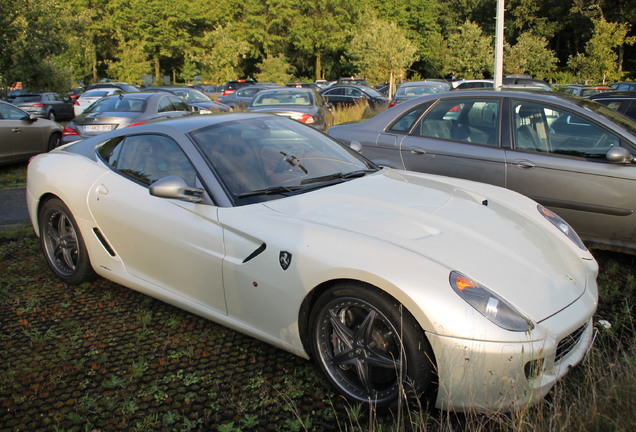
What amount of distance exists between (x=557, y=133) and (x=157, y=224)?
3679 mm

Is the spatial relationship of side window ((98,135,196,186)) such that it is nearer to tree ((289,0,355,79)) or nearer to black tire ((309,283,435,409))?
black tire ((309,283,435,409))

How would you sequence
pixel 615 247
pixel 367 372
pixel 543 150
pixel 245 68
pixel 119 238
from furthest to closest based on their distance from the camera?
1. pixel 245 68
2. pixel 543 150
3. pixel 615 247
4. pixel 119 238
5. pixel 367 372

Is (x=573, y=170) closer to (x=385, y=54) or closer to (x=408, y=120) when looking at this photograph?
(x=408, y=120)

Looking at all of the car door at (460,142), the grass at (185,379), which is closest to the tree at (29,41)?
the grass at (185,379)

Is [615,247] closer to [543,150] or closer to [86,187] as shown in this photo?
[543,150]

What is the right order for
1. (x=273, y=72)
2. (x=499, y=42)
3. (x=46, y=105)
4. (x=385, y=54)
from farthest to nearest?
(x=273, y=72)
(x=385, y=54)
(x=46, y=105)
(x=499, y=42)

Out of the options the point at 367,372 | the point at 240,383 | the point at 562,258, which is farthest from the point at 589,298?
the point at 240,383

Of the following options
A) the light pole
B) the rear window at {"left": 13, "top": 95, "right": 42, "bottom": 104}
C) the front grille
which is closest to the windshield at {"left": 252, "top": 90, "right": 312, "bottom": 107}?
the light pole

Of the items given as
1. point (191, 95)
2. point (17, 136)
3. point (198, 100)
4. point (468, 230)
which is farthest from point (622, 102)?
point (191, 95)

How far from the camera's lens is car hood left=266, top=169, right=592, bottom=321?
2.64 metres

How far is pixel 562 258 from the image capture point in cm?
308

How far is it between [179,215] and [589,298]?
242cm

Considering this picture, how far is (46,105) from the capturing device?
24.4 meters

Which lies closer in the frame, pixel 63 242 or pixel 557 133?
pixel 63 242
